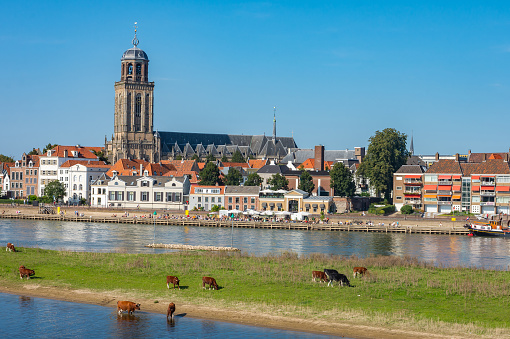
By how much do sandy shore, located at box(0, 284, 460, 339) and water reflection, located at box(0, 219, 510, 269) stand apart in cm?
2194

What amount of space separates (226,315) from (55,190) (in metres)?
120

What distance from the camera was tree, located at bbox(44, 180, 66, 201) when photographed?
148 metres

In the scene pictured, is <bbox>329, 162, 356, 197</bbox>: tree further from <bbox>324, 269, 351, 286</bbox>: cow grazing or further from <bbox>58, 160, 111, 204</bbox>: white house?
<bbox>324, 269, 351, 286</bbox>: cow grazing

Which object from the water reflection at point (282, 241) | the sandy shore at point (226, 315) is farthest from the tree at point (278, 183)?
the sandy shore at point (226, 315)

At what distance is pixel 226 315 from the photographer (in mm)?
35031

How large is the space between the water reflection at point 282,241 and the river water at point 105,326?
86.1 ft

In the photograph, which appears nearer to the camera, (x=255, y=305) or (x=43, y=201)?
(x=255, y=305)

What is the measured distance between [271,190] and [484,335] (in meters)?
101

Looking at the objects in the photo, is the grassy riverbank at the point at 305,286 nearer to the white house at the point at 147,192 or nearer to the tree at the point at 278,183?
the white house at the point at 147,192

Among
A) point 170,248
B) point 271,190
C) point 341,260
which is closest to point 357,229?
point 271,190

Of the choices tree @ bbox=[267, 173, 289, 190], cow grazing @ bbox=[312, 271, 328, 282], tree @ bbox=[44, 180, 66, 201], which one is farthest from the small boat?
tree @ bbox=[44, 180, 66, 201]

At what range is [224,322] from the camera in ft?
112

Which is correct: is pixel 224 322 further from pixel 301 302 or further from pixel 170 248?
pixel 170 248

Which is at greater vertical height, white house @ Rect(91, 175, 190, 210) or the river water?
white house @ Rect(91, 175, 190, 210)
